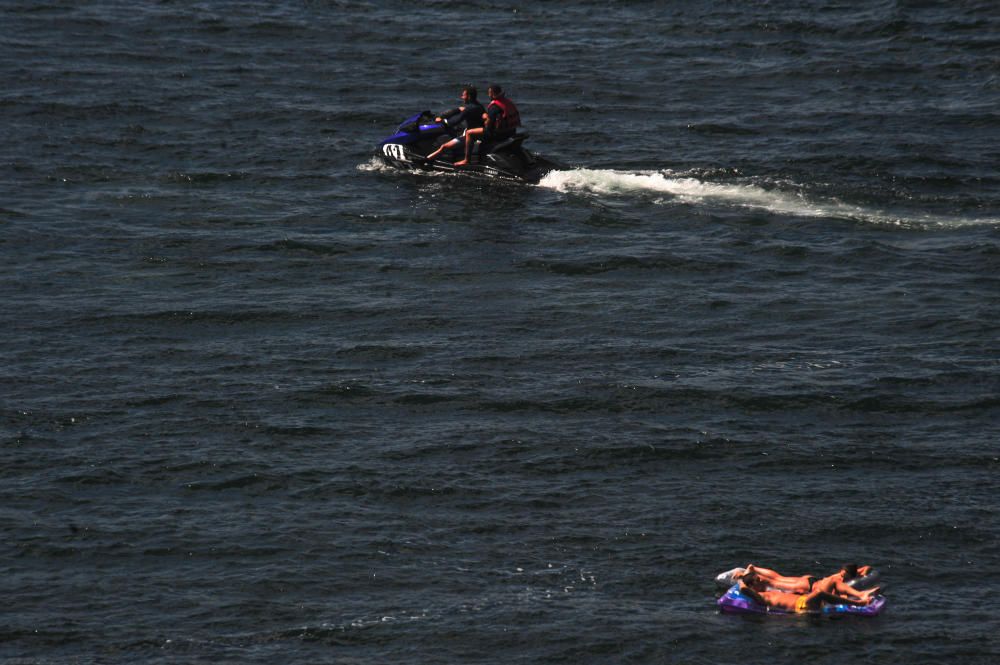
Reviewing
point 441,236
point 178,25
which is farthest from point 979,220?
point 178,25

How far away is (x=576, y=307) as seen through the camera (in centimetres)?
3064

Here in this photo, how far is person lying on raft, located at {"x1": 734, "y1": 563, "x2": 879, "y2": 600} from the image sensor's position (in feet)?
69.2

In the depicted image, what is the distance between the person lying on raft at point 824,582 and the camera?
21.1 meters

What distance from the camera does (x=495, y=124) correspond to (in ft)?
120

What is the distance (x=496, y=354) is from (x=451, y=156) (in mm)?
9687

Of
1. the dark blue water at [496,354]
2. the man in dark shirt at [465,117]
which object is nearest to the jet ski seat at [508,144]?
the man in dark shirt at [465,117]

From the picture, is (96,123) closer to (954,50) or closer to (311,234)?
(311,234)

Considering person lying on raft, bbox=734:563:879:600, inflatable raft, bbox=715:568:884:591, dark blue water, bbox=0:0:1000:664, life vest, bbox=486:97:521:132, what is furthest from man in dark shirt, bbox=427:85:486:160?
person lying on raft, bbox=734:563:879:600

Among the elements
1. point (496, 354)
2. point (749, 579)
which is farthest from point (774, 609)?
point (496, 354)

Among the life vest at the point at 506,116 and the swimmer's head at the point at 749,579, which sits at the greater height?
the life vest at the point at 506,116

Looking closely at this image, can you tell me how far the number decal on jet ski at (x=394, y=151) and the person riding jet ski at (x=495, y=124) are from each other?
1576mm

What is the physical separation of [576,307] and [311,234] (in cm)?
642

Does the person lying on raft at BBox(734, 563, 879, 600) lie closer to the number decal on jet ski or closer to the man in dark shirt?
the man in dark shirt

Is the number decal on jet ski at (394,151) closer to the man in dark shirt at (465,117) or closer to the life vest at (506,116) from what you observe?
the man in dark shirt at (465,117)
